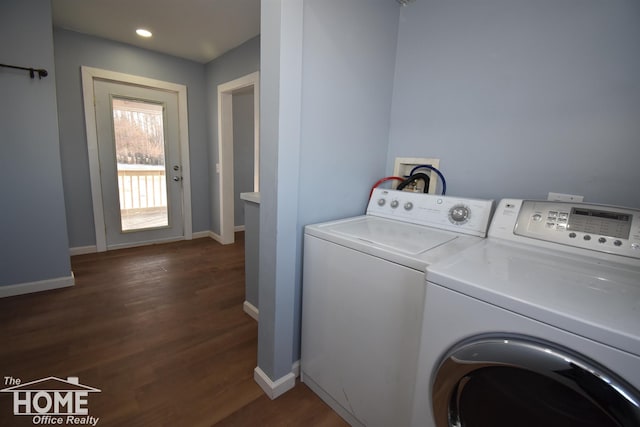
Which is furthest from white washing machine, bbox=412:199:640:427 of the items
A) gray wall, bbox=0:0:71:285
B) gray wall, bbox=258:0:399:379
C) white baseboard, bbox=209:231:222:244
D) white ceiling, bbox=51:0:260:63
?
white baseboard, bbox=209:231:222:244

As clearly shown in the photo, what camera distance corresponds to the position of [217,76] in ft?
11.3

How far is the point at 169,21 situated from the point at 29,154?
5.31 feet

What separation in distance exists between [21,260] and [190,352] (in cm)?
175

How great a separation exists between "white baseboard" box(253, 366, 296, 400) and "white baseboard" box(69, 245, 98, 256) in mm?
2932

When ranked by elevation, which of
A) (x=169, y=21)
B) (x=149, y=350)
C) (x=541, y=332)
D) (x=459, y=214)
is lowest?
(x=149, y=350)

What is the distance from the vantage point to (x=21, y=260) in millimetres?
2180

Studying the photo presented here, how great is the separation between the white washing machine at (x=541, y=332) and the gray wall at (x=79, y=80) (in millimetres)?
3759

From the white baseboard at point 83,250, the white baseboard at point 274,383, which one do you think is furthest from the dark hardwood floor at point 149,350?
the white baseboard at point 83,250

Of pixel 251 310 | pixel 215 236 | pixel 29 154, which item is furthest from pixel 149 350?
pixel 215 236

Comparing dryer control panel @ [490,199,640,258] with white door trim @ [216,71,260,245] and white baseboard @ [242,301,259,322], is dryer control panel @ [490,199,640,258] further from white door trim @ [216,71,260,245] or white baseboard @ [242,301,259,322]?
white door trim @ [216,71,260,245]

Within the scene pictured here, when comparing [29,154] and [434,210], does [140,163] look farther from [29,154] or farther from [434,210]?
[434,210]

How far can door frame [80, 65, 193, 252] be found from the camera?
9.64 feet

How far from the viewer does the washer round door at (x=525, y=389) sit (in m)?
0.55

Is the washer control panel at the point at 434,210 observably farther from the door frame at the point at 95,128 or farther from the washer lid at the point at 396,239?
the door frame at the point at 95,128
